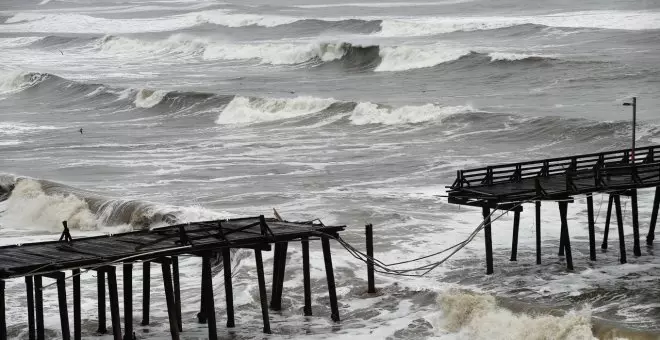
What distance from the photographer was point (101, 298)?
2134 cm

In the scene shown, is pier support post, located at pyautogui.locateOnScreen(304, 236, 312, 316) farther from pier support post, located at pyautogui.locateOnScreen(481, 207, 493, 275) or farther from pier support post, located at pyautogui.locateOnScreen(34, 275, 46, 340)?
pier support post, located at pyautogui.locateOnScreen(34, 275, 46, 340)

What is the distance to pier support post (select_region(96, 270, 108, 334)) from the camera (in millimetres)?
20406

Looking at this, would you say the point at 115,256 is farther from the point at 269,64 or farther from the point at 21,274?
the point at 269,64

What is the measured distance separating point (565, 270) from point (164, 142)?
28.3 meters

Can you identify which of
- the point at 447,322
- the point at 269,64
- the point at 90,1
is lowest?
the point at 447,322

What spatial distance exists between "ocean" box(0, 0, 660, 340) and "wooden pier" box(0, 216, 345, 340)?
52.9 inches

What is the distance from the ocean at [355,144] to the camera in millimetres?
23359

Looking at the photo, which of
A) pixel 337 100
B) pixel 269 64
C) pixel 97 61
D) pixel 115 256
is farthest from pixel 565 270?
pixel 97 61

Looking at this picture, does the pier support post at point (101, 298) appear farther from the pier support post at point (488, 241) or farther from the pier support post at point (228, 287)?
the pier support post at point (488, 241)

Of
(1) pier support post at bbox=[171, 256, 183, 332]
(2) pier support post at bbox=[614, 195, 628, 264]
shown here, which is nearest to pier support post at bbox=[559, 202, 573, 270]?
(2) pier support post at bbox=[614, 195, 628, 264]

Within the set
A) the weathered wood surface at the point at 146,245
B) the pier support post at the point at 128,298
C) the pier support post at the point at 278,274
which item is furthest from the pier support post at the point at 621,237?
the pier support post at the point at 128,298

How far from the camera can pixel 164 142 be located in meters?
50.7

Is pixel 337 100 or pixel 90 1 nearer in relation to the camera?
pixel 337 100

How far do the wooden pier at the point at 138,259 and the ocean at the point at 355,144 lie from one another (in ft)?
4.41
